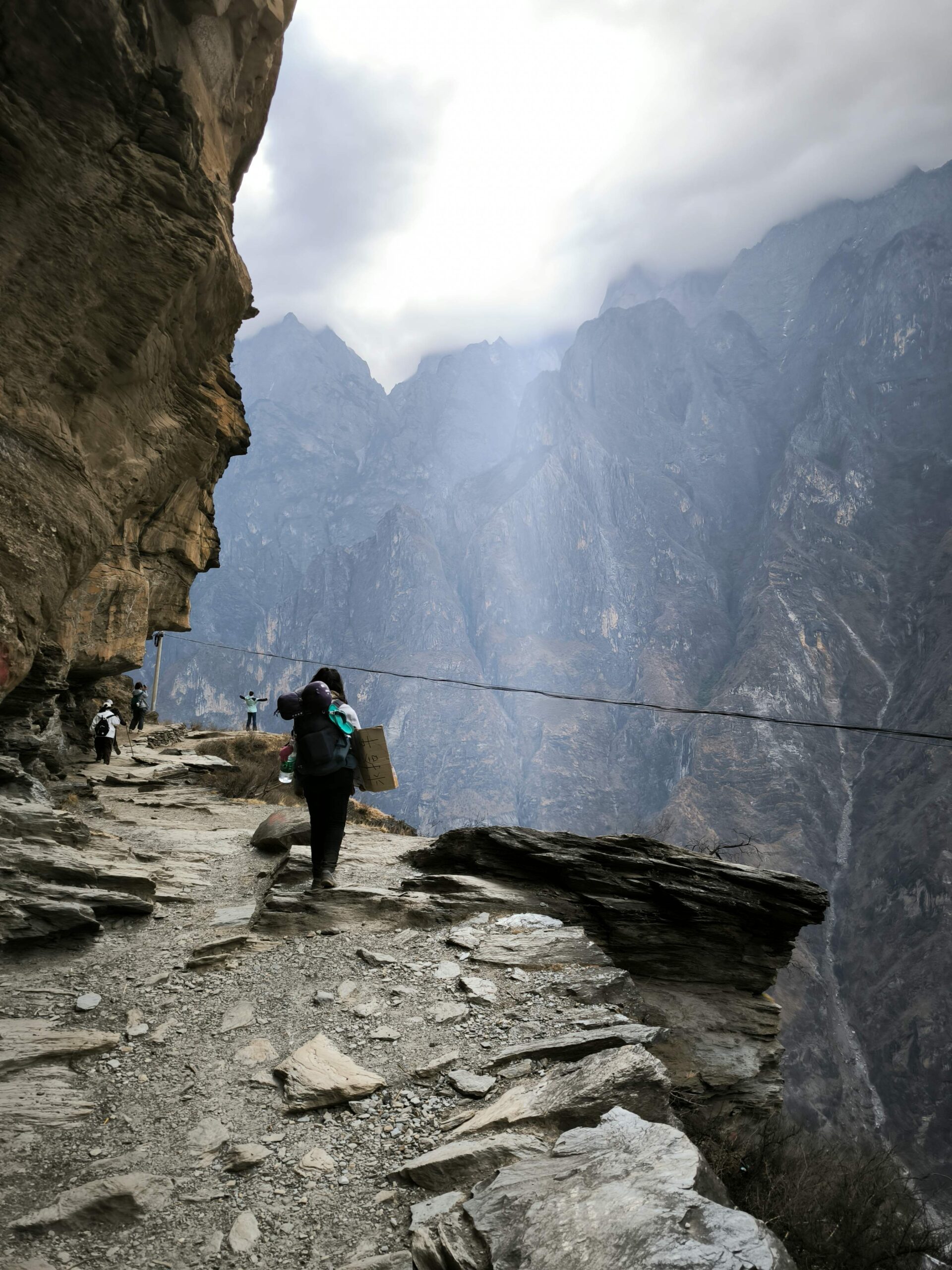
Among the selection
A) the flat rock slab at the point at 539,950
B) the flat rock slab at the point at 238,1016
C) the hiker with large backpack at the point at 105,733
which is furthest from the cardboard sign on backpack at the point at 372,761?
the hiker with large backpack at the point at 105,733

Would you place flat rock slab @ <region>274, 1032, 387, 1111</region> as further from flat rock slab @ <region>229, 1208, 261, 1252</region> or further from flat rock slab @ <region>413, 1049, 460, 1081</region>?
flat rock slab @ <region>229, 1208, 261, 1252</region>

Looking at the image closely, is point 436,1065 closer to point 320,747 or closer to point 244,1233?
point 244,1233

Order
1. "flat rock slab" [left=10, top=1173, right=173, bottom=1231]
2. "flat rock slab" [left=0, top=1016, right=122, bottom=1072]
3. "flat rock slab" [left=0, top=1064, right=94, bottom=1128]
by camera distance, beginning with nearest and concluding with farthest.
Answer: "flat rock slab" [left=10, top=1173, right=173, bottom=1231] < "flat rock slab" [left=0, top=1064, right=94, bottom=1128] < "flat rock slab" [left=0, top=1016, right=122, bottom=1072]

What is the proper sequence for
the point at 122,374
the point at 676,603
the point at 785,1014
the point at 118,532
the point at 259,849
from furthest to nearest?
the point at 676,603, the point at 785,1014, the point at 118,532, the point at 259,849, the point at 122,374

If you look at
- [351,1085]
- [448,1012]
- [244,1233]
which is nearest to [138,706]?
[448,1012]

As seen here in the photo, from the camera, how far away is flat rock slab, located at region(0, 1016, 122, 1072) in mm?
4133

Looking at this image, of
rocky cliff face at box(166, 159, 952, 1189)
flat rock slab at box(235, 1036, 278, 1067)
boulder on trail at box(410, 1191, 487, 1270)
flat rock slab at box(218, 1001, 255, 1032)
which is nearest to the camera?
boulder on trail at box(410, 1191, 487, 1270)

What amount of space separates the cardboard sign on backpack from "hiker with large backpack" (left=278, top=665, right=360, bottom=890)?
0.25 ft

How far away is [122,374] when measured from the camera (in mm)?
8742

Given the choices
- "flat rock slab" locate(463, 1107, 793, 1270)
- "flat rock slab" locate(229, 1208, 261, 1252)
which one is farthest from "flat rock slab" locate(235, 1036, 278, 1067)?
"flat rock slab" locate(463, 1107, 793, 1270)

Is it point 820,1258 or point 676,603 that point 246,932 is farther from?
point 676,603

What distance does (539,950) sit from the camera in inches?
234

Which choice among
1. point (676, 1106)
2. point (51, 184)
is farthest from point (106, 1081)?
point (51, 184)

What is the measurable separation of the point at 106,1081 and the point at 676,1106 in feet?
13.7
